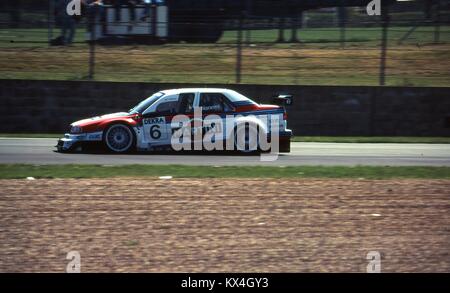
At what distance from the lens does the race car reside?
49.6 ft

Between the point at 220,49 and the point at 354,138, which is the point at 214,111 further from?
the point at 220,49

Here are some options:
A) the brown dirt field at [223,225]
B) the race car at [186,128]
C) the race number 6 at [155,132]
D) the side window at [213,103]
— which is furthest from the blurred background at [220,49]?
the brown dirt field at [223,225]

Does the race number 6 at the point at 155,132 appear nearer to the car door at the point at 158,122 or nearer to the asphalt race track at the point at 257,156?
the car door at the point at 158,122

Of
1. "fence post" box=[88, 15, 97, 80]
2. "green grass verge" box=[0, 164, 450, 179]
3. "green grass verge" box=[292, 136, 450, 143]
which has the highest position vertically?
"fence post" box=[88, 15, 97, 80]

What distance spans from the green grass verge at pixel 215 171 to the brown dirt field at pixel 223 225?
1.69ft

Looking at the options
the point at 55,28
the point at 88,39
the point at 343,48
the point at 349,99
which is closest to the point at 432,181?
the point at 349,99

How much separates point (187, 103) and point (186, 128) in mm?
526

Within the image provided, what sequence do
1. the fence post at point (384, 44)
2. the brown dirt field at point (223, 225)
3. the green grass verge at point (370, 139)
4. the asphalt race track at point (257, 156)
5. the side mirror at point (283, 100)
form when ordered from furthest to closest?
the fence post at point (384, 44) < the green grass verge at point (370, 139) < the side mirror at point (283, 100) < the asphalt race track at point (257, 156) < the brown dirt field at point (223, 225)

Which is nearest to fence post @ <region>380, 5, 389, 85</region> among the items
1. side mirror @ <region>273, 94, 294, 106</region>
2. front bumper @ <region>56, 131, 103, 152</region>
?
side mirror @ <region>273, 94, 294, 106</region>

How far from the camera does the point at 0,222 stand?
28.9ft

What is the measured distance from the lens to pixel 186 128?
15.2 metres

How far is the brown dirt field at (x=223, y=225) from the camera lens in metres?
7.55

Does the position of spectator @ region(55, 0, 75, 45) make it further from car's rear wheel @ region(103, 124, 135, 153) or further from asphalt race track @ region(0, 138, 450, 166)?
car's rear wheel @ region(103, 124, 135, 153)

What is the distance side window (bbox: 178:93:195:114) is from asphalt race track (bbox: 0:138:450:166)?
0.86 metres
